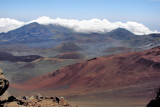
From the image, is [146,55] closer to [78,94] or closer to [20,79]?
[78,94]

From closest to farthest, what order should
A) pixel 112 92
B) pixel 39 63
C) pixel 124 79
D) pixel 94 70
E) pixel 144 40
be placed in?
pixel 112 92 → pixel 124 79 → pixel 94 70 → pixel 39 63 → pixel 144 40

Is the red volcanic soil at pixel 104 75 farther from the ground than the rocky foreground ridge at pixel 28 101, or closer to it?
farther from the ground

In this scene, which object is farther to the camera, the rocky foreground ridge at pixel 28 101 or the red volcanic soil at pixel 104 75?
the red volcanic soil at pixel 104 75

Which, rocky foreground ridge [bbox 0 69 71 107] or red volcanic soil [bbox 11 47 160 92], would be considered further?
red volcanic soil [bbox 11 47 160 92]

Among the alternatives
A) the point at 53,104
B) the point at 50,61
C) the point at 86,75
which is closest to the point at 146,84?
the point at 86,75

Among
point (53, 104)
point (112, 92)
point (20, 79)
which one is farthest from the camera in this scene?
point (20, 79)

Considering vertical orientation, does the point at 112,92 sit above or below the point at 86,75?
below

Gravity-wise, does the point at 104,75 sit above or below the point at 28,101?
above

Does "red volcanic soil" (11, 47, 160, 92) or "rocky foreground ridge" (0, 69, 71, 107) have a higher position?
"red volcanic soil" (11, 47, 160, 92)
